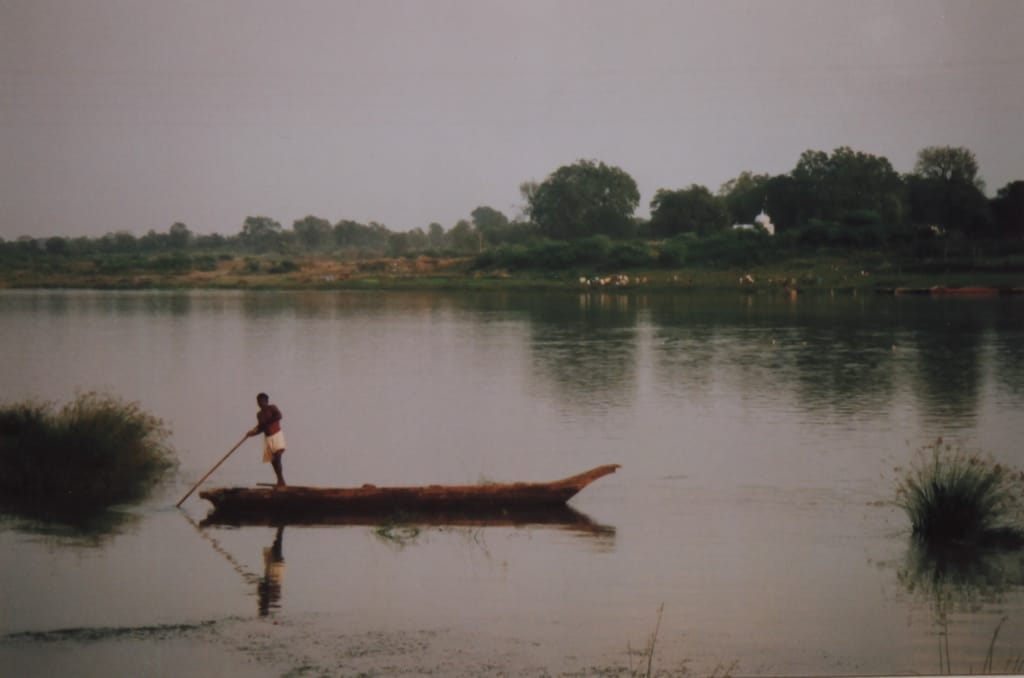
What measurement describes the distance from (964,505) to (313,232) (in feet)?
17.6

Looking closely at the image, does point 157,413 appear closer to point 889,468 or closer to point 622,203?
point 622,203

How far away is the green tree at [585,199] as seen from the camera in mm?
9555

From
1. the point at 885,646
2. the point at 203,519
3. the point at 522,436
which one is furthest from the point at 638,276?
the point at 885,646

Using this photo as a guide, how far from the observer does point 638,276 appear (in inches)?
428

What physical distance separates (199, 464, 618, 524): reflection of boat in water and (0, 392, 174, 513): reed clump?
48.9 inches

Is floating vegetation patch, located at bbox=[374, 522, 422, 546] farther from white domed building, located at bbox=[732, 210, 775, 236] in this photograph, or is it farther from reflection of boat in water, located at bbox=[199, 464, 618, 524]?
white domed building, located at bbox=[732, 210, 775, 236]

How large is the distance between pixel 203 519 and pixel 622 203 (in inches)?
159

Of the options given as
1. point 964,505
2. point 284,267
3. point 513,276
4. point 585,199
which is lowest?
point 964,505

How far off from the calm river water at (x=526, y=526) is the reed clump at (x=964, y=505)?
0.24m

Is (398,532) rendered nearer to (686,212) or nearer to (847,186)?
(686,212)

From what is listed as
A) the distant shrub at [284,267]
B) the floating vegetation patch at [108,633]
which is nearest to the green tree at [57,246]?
the distant shrub at [284,267]

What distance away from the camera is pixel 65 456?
29.9 ft

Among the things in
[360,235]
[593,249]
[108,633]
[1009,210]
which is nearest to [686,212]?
[593,249]

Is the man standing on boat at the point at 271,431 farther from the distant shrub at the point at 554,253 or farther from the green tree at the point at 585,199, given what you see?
the distant shrub at the point at 554,253
